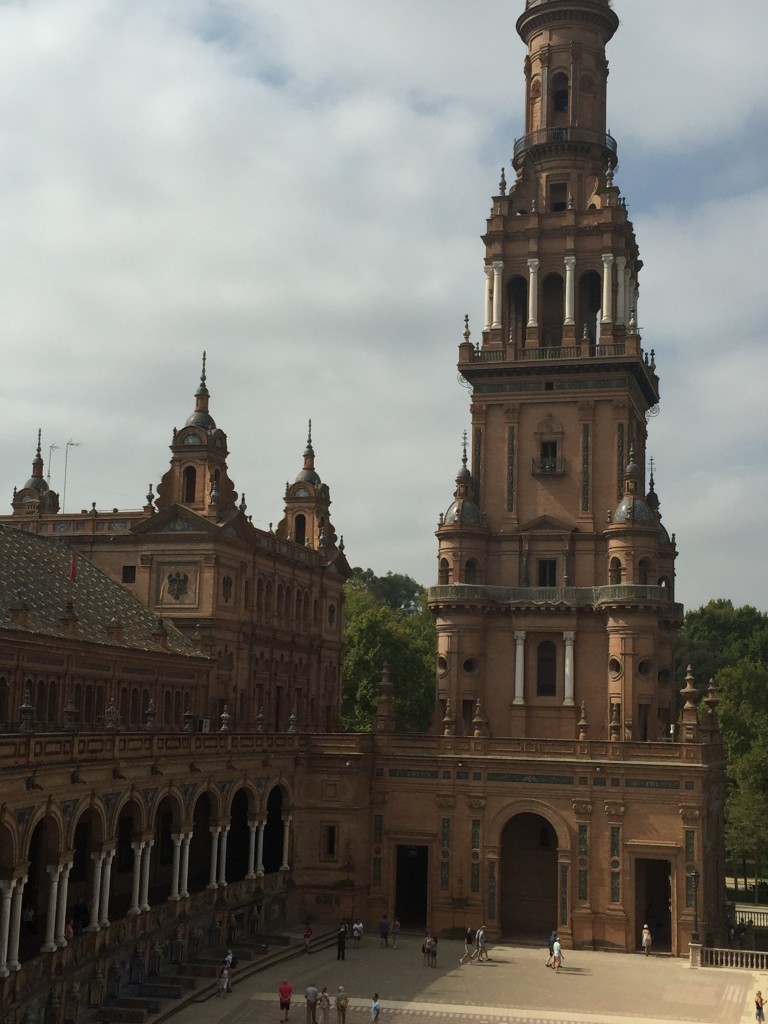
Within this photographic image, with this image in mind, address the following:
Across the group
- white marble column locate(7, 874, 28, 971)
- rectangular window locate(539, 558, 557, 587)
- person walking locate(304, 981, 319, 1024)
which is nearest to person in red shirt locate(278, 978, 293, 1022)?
person walking locate(304, 981, 319, 1024)

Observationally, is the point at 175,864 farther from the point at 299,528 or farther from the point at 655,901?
the point at 299,528

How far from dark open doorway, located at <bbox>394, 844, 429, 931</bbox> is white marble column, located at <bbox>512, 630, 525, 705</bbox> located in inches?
429

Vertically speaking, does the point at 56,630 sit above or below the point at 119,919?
above

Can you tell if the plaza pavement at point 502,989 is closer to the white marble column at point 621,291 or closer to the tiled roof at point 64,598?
the tiled roof at point 64,598

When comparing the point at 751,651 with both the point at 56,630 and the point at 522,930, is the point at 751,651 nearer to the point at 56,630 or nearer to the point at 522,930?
the point at 522,930

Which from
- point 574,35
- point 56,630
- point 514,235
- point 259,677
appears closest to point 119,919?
point 56,630

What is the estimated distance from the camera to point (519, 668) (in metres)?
72.4

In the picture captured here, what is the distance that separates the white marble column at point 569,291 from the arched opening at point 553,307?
63.6 inches

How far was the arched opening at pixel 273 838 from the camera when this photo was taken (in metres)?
64.4

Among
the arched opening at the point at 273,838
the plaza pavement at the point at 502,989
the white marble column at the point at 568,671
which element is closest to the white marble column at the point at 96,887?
the plaza pavement at the point at 502,989

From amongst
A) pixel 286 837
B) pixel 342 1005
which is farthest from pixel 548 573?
pixel 342 1005

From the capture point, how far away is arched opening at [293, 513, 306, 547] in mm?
84562

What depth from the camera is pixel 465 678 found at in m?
72.8

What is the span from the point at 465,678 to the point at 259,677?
11.7 metres
